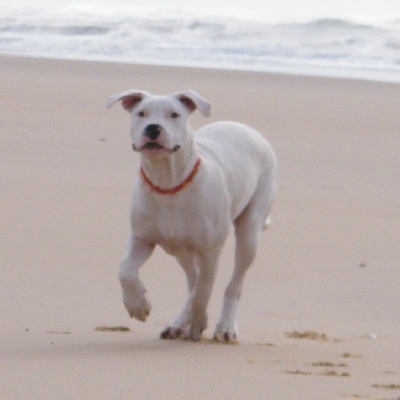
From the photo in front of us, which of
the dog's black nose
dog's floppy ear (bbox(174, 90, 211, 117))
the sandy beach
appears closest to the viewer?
the sandy beach

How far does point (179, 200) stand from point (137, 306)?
0.51 metres

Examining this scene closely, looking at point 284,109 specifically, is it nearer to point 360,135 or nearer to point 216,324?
point 360,135

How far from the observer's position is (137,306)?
5867mm

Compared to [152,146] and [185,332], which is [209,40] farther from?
[152,146]

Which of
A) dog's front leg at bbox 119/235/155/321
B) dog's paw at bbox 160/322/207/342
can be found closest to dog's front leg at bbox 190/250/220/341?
dog's paw at bbox 160/322/207/342

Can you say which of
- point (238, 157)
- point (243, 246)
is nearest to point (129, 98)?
point (238, 157)

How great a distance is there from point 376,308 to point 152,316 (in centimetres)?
120

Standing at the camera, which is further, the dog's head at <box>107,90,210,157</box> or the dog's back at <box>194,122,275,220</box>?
the dog's back at <box>194,122,275,220</box>

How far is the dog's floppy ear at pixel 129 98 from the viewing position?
586cm

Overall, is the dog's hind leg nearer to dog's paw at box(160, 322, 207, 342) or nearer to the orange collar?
dog's paw at box(160, 322, 207, 342)

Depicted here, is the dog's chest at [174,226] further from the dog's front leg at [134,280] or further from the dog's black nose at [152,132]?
the dog's black nose at [152,132]

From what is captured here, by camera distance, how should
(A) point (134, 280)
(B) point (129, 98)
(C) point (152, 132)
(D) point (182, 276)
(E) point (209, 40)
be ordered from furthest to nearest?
1. (E) point (209, 40)
2. (D) point (182, 276)
3. (B) point (129, 98)
4. (A) point (134, 280)
5. (C) point (152, 132)

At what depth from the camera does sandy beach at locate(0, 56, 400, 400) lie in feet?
16.8

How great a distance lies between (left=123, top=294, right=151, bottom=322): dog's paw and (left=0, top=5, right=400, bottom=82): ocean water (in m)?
16.1
